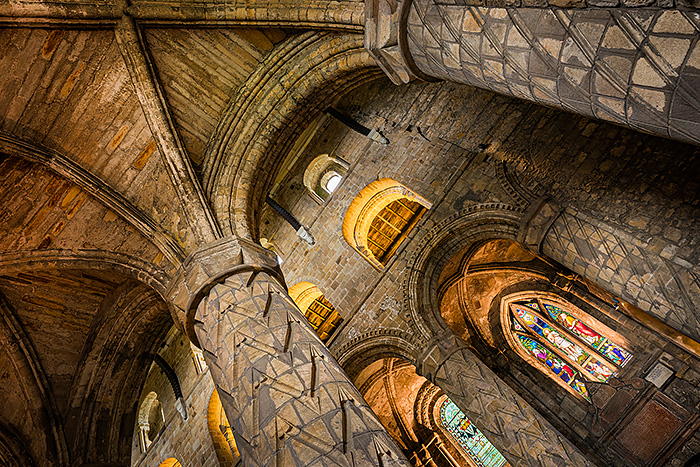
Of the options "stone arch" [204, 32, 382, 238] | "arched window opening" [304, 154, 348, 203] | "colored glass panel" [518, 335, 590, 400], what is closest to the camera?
"stone arch" [204, 32, 382, 238]

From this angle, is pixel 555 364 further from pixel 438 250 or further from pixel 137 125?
pixel 137 125

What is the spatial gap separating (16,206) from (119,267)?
140cm

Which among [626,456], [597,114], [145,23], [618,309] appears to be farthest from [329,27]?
[626,456]

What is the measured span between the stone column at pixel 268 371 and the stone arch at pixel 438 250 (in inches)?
125

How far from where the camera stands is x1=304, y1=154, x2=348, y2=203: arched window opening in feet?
31.7

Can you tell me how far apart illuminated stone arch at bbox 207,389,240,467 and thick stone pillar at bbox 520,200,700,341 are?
652 centimetres

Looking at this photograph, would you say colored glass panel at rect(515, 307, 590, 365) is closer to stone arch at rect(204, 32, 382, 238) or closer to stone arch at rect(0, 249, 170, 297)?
stone arch at rect(204, 32, 382, 238)

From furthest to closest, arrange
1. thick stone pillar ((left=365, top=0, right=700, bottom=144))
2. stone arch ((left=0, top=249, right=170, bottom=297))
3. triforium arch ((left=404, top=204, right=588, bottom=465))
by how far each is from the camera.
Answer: stone arch ((left=0, top=249, right=170, bottom=297)), triforium arch ((left=404, top=204, right=588, bottom=465)), thick stone pillar ((left=365, top=0, right=700, bottom=144))

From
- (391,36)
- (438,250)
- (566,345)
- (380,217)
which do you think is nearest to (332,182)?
(380,217)

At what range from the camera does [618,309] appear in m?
7.25

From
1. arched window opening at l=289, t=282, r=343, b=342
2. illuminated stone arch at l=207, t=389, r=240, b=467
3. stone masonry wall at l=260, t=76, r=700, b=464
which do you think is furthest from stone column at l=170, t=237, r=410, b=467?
illuminated stone arch at l=207, t=389, r=240, b=467

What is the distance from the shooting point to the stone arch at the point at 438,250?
21.2ft

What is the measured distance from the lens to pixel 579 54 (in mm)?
1912

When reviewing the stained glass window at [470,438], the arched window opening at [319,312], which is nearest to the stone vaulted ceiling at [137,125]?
the arched window opening at [319,312]
